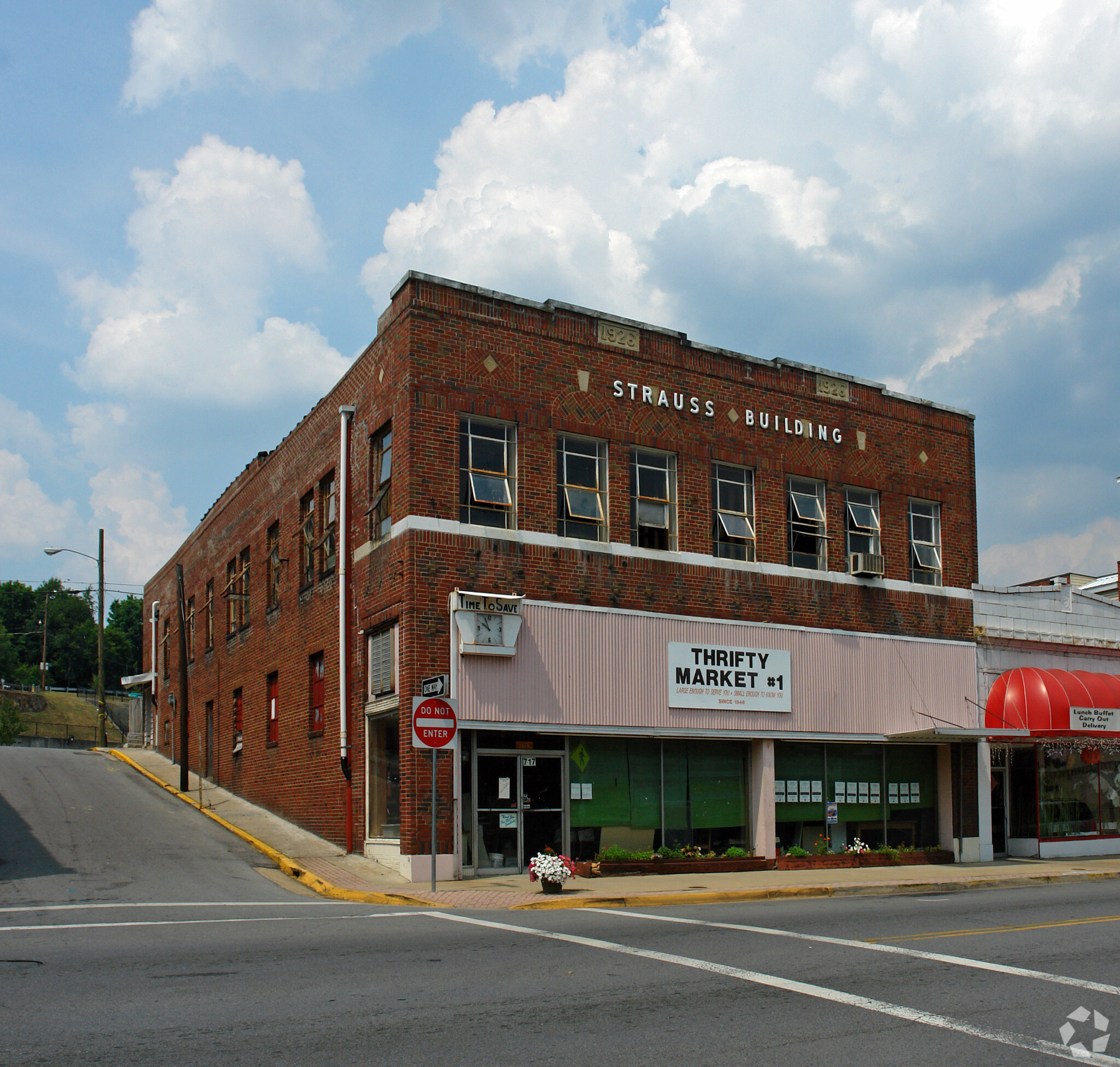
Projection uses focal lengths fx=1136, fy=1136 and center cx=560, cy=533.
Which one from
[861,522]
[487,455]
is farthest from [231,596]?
[861,522]

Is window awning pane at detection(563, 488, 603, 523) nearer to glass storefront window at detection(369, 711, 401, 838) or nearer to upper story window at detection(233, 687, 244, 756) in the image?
glass storefront window at detection(369, 711, 401, 838)

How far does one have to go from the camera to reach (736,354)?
23.3 m

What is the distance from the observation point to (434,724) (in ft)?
53.1

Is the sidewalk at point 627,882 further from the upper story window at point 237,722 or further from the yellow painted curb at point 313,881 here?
the upper story window at point 237,722

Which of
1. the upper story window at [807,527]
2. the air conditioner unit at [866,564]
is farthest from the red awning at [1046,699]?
the upper story window at [807,527]

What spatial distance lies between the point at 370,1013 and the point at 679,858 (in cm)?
1312

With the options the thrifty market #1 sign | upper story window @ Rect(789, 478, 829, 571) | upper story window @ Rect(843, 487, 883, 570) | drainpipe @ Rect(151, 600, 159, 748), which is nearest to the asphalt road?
the thrifty market #1 sign

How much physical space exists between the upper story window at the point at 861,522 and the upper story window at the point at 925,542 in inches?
44.4

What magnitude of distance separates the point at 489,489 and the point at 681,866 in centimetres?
743

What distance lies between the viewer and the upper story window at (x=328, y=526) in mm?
23109

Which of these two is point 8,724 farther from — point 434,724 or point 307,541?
point 434,724

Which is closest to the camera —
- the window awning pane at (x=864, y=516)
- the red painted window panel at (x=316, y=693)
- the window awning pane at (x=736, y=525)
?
the window awning pane at (x=736, y=525)

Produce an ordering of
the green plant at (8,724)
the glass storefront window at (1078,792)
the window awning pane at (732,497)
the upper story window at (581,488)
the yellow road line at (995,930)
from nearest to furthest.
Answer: the yellow road line at (995,930), the upper story window at (581,488), the window awning pane at (732,497), the glass storefront window at (1078,792), the green plant at (8,724)

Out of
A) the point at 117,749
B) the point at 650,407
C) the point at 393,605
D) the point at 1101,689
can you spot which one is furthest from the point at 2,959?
the point at 117,749
